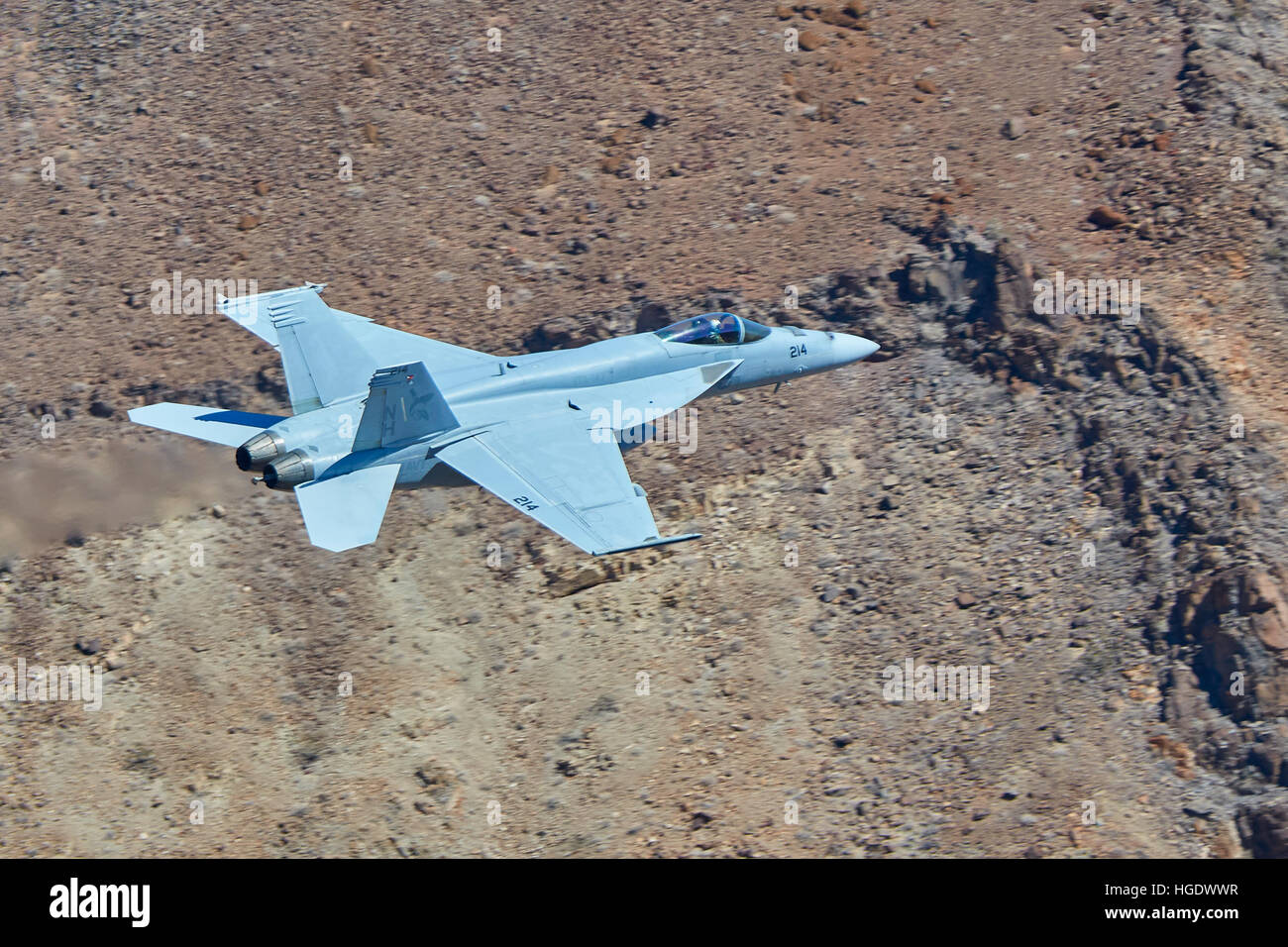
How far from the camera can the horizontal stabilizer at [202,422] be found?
25.6 metres

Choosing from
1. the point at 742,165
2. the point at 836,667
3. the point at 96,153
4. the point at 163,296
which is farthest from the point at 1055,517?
the point at 96,153

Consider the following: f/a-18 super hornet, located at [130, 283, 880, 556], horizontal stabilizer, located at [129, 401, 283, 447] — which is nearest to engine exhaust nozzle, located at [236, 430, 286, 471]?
f/a-18 super hornet, located at [130, 283, 880, 556]

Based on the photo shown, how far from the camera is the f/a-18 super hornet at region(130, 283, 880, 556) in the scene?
969 inches

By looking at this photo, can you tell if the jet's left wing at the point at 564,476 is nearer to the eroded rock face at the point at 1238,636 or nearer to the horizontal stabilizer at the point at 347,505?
the horizontal stabilizer at the point at 347,505

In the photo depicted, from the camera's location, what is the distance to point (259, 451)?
80.9 feet

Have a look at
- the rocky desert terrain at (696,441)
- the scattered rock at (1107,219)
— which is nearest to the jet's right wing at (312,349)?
the rocky desert terrain at (696,441)

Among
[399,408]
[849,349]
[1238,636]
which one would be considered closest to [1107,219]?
[849,349]

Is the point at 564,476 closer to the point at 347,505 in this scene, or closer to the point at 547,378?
the point at 547,378

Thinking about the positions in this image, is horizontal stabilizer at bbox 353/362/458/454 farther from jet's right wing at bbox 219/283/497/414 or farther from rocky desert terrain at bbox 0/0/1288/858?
rocky desert terrain at bbox 0/0/1288/858

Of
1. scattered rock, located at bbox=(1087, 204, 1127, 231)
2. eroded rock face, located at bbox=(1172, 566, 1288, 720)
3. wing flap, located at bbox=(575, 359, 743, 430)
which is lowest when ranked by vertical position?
eroded rock face, located at bbox=(1172, 566, 1288, 720)

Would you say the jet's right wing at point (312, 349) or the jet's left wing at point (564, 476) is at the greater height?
the jet's right wing at point (312, 349)

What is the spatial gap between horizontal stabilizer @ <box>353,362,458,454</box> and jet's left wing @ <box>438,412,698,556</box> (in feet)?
2.51

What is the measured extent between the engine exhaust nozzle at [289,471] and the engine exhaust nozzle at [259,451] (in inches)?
5.1

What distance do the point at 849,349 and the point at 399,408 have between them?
10.6 metres
